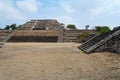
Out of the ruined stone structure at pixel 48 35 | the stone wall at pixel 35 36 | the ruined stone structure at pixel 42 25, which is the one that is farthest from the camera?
the ruined stone structure at pixel 42 25

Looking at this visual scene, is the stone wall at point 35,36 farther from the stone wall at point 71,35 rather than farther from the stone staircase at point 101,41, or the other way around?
the stone staircase at point 101,41

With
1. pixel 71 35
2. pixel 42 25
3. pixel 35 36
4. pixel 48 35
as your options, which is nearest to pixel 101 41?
pixel 48 35

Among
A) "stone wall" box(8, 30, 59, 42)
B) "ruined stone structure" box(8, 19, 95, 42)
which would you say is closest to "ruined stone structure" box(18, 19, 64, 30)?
"ruined stone structure" box(8, 19, 95, 42)

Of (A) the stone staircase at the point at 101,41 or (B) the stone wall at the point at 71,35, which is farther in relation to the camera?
(B) the stone wall at the point at 71,35

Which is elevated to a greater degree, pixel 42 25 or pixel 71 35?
pixel 42 25

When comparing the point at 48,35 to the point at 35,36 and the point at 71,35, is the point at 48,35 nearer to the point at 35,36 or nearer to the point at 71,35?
the point at 35,36

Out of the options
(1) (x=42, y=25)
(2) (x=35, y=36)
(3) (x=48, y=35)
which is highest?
(1) (x=42, y=25)

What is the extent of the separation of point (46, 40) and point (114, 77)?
41100 mm

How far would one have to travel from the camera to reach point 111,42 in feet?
62.3

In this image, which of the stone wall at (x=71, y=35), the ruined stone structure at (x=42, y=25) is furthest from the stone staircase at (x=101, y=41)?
the ruined stone structure at (x=42, y=25)

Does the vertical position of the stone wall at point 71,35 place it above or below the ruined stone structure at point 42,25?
below

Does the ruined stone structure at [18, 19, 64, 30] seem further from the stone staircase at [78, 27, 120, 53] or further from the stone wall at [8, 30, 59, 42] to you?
the stone staircase at [78, 27, 120, 53]

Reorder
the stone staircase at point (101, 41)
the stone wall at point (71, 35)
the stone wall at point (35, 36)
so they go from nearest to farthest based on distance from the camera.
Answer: the stone staircase at point (101, 41), the stone wall at point (71, 35), the stone wall at point (35, 36)

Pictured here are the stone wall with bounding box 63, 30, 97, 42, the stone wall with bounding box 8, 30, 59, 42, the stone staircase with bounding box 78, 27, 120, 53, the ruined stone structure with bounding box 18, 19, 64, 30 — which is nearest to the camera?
the stone staircase with bounding box 78, 27, 120, 53
